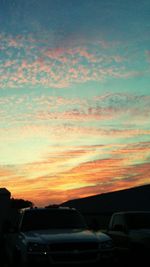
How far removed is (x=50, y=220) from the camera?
39.9 ft

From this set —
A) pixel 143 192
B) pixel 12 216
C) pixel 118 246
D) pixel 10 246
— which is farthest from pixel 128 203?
pixel 10 246

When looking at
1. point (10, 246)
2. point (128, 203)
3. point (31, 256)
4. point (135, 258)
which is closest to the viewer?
point (31, 256)

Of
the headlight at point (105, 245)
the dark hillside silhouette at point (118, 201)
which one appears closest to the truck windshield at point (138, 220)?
the headlight at point (105, 245)

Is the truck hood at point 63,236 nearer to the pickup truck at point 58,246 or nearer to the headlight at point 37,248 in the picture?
the pickup truck at point 58,246

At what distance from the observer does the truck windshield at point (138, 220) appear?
14.2 m

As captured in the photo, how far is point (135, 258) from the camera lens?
13.5 meters

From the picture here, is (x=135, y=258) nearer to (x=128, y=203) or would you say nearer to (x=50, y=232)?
(x=50, y=232)

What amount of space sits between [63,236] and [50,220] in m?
1.55

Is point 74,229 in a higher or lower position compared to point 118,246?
higher

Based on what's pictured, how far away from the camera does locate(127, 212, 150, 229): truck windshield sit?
14.2 m

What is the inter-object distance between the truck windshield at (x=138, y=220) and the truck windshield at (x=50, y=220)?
7.75 ft

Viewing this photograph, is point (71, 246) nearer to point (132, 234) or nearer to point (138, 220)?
point (132, 234)

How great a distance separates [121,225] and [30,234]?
13.3 feet

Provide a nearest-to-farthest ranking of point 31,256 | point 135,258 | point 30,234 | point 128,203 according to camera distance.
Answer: point 31,256, point 30,234, point 135,258, point 128,203
